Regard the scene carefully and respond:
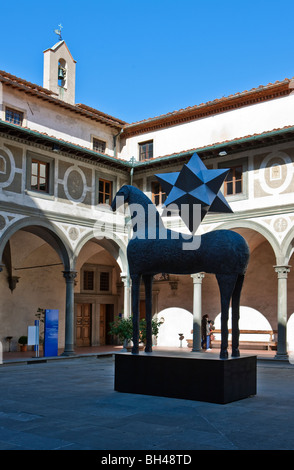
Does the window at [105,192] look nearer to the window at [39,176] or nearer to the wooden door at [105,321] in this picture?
the window at [39,176]

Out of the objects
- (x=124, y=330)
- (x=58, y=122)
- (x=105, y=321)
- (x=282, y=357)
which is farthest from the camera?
(x=105, y=321)

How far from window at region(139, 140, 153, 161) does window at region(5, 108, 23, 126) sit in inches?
225

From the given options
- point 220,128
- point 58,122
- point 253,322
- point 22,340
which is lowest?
point 22,340

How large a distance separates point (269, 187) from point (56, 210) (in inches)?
285

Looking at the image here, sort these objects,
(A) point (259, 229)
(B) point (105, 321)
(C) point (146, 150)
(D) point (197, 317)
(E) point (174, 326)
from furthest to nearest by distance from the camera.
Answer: (B) point (105, 321) → (E) point (174, 326) → (C) point (146, 150) → (D) point (197, 317) → (A) point (259, 229)

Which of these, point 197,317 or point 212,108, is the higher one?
point 212,108

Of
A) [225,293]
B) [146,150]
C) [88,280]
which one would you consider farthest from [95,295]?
[225,293]

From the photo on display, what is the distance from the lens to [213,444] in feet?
18.6

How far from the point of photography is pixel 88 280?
23609 mm

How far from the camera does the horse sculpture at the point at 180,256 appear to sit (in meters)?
8.82

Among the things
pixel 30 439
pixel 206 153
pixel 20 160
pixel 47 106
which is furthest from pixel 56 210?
pixel 30 439

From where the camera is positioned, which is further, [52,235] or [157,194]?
[157,194]

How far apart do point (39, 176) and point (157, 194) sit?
5.12m

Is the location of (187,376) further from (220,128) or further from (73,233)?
(220,128)
